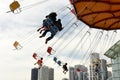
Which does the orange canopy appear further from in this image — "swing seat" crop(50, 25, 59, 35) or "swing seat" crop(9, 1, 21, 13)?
"swing seat" crop(9, 1, 21, 13)

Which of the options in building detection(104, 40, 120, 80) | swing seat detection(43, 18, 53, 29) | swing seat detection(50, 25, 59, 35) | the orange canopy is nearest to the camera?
the orange canopy

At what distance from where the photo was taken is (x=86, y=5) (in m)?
29.8

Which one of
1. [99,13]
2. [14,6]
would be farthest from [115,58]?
[14,6]

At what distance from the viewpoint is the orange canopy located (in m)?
29.0

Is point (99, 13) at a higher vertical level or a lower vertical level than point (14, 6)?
higher

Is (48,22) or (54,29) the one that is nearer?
(48,22)

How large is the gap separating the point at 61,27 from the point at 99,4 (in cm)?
412

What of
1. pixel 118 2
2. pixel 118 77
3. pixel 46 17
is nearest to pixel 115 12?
pixel 118 2

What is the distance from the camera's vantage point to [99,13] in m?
31.9

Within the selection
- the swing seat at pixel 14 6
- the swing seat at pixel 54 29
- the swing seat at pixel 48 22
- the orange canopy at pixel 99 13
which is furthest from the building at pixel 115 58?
the swing seat at pixel 14 6

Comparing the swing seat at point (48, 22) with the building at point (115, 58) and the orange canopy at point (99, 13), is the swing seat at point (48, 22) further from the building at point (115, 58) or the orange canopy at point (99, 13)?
the building at point (115, 58)

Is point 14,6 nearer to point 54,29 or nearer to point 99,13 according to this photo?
point 54,29

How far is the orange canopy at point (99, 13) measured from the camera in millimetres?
29016

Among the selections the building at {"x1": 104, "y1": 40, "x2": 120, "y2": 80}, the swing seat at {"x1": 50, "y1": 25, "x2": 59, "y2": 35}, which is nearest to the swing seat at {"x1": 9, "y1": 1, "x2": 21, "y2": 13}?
the swing seat at {"x1": 50, "y1": 25, "x2": 59, "y2": 35}
